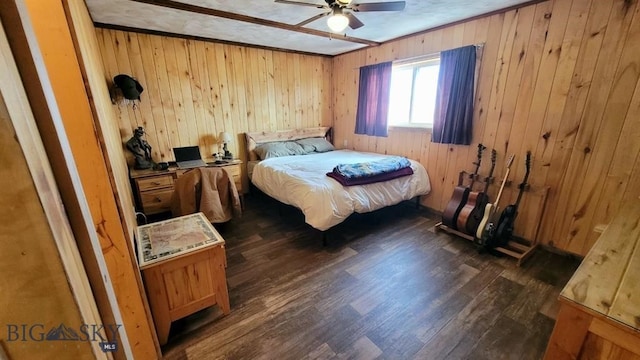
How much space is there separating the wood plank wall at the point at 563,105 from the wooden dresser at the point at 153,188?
10.2 feet

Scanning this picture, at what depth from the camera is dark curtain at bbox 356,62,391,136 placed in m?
3.74

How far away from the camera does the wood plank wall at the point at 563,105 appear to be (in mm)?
1997

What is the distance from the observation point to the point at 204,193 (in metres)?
2.53

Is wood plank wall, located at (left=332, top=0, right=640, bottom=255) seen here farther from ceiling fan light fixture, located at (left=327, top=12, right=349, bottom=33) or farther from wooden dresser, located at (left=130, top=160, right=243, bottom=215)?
wooden dresser, located at (left=130, top=160, right=243, bottom=215)

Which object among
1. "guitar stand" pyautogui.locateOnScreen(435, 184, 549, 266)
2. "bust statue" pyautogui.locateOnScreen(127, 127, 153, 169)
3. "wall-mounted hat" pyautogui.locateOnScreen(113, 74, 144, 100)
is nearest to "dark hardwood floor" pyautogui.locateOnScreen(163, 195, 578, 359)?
"guitar stand" pyautogui.locateOnScreen(435, 184, 549, 266)

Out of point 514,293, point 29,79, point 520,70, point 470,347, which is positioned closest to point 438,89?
point 520,70

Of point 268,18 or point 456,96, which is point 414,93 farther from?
point 268,18

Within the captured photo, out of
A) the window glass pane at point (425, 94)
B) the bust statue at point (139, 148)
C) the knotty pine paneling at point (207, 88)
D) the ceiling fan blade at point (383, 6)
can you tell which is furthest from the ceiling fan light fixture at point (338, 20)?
the bust statue at point (139, 148)

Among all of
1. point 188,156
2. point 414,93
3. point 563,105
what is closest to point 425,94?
point 414,93

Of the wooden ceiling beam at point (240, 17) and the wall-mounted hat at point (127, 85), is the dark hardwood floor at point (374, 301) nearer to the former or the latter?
the wall-mounted hat at point (127, 85)

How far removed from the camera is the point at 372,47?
388cm

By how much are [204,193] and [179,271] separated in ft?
3.73

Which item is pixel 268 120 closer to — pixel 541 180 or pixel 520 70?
pixel 520 70

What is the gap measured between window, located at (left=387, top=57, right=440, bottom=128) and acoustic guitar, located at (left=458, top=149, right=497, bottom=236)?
1.08 m
